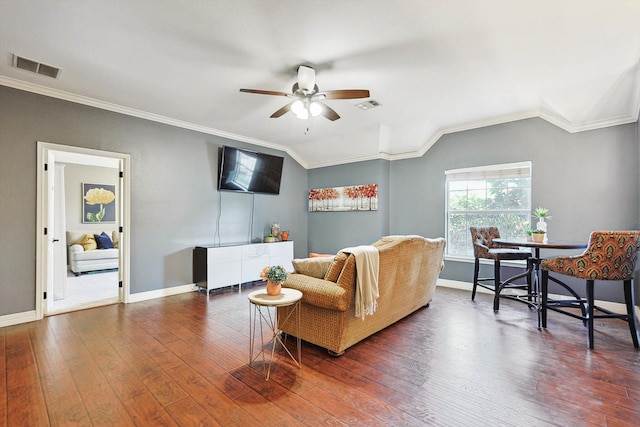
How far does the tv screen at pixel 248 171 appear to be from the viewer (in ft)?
17.2

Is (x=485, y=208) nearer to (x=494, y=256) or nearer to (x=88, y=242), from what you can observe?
(x=494, y=256)

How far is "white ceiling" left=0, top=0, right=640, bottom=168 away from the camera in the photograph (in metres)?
2.23

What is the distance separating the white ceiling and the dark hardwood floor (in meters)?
2.72

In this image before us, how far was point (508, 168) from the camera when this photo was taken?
181 inches

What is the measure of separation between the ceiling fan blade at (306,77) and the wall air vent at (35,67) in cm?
255

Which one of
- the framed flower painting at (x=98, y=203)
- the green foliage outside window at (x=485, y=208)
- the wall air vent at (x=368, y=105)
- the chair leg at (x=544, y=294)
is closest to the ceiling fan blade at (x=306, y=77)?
the wall air vent at (x=368, y=105)

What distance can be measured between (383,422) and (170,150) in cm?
466

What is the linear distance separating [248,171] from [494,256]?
4.25 m

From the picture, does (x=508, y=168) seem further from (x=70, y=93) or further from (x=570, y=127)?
(x=70, y=93)

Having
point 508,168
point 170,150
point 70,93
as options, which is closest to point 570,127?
point 508,168

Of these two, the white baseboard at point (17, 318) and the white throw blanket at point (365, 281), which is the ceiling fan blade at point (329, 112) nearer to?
the white throw blanket at point (365, 281)

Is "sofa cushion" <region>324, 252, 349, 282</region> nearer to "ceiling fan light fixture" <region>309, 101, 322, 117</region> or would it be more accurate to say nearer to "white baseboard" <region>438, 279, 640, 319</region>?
"ceiling fan light fixture" <region>309, 101, 322, 117</region>

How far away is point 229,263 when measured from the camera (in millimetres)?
4961

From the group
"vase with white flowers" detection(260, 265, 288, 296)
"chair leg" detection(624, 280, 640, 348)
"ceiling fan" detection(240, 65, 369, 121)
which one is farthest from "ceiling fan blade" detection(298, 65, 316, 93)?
"chair leg" detection(624, 280, 640, 348)
